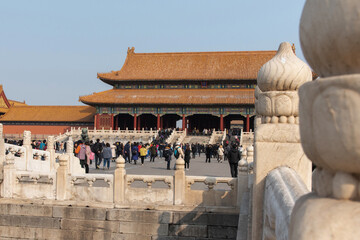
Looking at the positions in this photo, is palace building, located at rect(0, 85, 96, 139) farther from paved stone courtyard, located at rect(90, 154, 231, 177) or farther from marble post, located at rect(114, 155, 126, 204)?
marble post, located at rect(114, 155, 126, 204)

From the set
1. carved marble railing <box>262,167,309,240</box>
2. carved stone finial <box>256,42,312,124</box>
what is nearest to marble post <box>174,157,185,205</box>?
carved stone finial <box>256,42,312,124</box>

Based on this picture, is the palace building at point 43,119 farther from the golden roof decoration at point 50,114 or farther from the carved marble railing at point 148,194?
the carved marble railing at point 148,194

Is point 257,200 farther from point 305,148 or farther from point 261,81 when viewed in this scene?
point 305,148

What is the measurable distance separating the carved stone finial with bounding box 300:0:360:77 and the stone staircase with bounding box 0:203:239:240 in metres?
6.09

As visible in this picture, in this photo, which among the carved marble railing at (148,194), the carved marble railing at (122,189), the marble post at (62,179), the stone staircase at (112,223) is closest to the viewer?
the stone staircase at (112,223)

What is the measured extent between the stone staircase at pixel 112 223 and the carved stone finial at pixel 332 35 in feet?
20.0

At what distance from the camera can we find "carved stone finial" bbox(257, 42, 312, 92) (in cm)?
288

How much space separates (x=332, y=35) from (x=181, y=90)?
37719mm

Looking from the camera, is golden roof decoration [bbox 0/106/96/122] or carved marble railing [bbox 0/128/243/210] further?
golden roof decoration [bbox 0/106/96/122]

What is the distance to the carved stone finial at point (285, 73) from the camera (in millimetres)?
2881

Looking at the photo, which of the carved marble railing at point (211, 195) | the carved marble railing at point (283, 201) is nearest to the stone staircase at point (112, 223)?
the carved marble railing at point (211, 195)

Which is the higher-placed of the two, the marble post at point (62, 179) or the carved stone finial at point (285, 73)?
the carved stone finial at point (285, 73)

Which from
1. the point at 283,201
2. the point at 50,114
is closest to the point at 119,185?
the point at 283,201

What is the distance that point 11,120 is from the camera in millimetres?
39500
